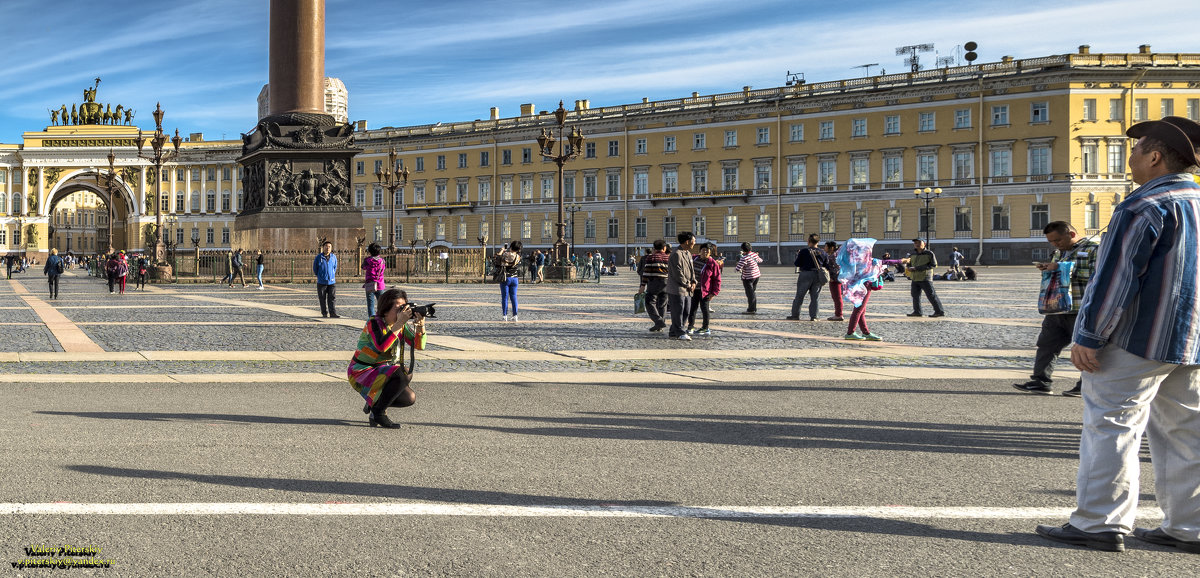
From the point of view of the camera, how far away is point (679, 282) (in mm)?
14508

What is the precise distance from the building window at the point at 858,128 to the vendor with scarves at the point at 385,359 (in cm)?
6668

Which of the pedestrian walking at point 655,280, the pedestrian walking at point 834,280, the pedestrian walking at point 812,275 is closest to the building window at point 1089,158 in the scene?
the pedestrian walking at point 834,280

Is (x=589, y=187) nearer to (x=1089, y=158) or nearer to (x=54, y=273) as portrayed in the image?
(x=1089, y=158)

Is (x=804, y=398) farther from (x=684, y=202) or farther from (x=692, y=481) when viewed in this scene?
(x=684, y=202)

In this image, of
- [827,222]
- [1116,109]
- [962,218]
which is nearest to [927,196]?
[962,218]

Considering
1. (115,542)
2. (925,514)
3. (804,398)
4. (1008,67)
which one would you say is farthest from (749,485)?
(1008,67)

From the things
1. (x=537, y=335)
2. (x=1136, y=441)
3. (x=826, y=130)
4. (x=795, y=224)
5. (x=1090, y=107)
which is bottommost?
(x=537, y=335)

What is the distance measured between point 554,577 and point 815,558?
3.33 ft

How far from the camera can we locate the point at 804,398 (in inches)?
338

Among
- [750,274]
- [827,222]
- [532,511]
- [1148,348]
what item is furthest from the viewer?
[827,222]

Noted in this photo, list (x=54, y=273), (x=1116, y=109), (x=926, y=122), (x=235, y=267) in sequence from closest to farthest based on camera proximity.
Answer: (x=54, y=273) < (x=235, y=267) < (x=1116, y=109) < (x=926, y=122)

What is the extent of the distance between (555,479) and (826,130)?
68.9 meters

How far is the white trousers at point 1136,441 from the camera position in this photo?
13.4 feet

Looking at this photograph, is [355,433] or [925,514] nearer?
[925,514]
